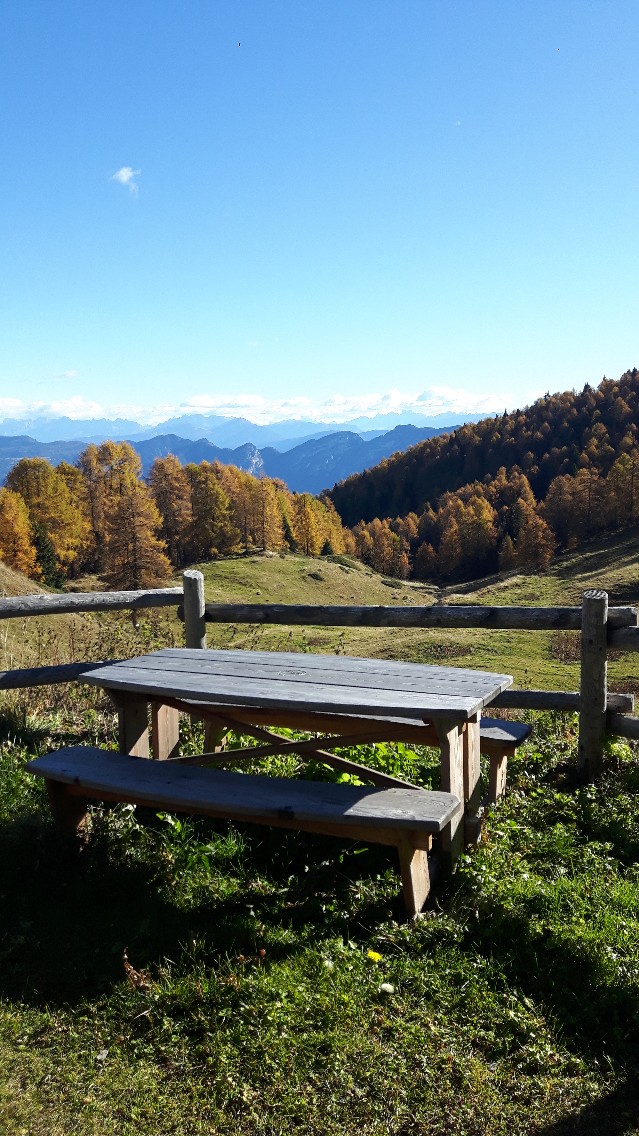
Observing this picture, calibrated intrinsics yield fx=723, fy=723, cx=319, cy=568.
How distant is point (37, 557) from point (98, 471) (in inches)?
733

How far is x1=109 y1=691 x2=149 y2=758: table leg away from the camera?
4.73 meters

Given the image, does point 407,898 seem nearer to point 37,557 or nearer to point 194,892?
point 194,892

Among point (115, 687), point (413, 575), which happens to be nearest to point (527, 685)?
point (115, 687)

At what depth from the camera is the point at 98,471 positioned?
78.8 m

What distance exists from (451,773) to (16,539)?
62318 millimetres

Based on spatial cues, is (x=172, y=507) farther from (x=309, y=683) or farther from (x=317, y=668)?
(x=309, y=683)

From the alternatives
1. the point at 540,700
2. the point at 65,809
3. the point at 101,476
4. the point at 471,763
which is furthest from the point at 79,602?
the point at 101,476

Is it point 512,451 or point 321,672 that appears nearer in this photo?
point 321,672

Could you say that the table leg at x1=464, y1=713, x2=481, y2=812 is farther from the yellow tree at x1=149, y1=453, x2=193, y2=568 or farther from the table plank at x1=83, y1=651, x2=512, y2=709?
the yellow tree at x1=149, y1=453, x2=193, y2=568

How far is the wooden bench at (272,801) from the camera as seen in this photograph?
3.51 m

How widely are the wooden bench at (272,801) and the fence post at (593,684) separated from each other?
1831mm

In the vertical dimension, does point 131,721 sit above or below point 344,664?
below

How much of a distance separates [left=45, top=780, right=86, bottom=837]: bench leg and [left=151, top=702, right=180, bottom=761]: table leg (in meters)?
0.93

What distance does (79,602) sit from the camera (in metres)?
6.48
